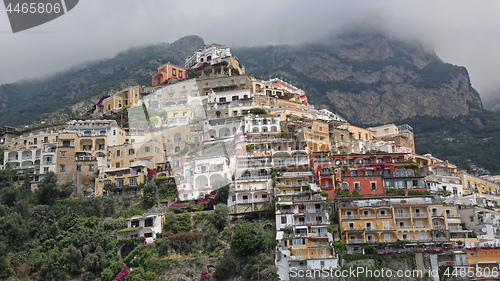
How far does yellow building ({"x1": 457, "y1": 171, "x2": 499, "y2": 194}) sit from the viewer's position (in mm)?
61875

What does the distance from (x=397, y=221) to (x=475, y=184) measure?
2198 cm

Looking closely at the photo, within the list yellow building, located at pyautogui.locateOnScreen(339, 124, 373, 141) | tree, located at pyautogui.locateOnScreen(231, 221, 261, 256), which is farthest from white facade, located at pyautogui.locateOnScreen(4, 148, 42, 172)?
yellow building, located at pyautogui.locateOnScreen(339, 124, 373, 141)

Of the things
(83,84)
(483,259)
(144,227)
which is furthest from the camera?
(83,84)

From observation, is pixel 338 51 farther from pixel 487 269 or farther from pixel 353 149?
pixel 487 269

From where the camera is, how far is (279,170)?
54.3 meters

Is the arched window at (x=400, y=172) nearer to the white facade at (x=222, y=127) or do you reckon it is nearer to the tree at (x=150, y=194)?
the white facade at (x=222, y=127)

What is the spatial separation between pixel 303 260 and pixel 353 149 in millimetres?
24909

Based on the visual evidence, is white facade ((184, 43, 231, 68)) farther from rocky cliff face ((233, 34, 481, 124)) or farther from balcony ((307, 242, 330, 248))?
balcony ((307, 242, 330, 248))

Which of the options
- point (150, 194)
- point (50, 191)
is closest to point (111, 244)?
point (150, 194)

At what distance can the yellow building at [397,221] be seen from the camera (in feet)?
152

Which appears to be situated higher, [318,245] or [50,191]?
[50,191]

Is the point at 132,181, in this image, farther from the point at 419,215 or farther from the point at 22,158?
the point at 419,215

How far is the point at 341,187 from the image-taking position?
5250 centimetres

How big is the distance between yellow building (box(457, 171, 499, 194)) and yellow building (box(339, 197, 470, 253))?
14.9 m
